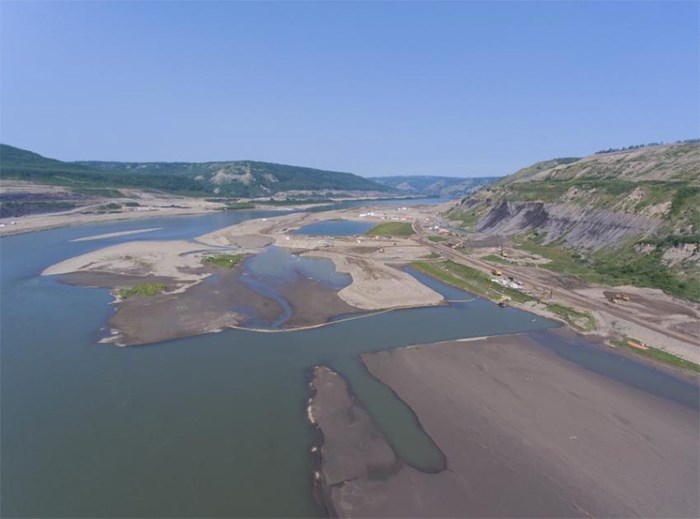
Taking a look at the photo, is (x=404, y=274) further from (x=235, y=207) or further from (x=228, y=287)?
(x=235, y=207)

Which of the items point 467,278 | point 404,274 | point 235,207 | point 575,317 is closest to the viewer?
point 575,317

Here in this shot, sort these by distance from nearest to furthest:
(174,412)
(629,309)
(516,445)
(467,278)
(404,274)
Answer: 1. (516,445)
2. (174,412)
3. (629,309)
4. (467,278)
5. (404,274)

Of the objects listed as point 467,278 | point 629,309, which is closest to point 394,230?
point 467,278

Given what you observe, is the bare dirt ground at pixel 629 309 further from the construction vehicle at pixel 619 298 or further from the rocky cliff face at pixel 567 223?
the rocky cliff face at pixel 567 223

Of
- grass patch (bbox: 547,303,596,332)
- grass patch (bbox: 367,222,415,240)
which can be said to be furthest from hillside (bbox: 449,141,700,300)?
grass patch (bbox: 367,222,415,240)

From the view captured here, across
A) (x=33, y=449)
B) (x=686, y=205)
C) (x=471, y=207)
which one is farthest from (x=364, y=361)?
(x=471, y=207)

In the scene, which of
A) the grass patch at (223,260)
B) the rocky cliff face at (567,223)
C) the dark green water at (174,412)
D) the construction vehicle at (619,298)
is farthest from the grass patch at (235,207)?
the construction vehicle at (619,298)

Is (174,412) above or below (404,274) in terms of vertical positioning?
below

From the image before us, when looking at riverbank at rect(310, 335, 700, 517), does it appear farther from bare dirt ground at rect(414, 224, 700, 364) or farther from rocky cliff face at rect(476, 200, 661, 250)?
rocky cliff face at rect(476, 200, 661, 250)
